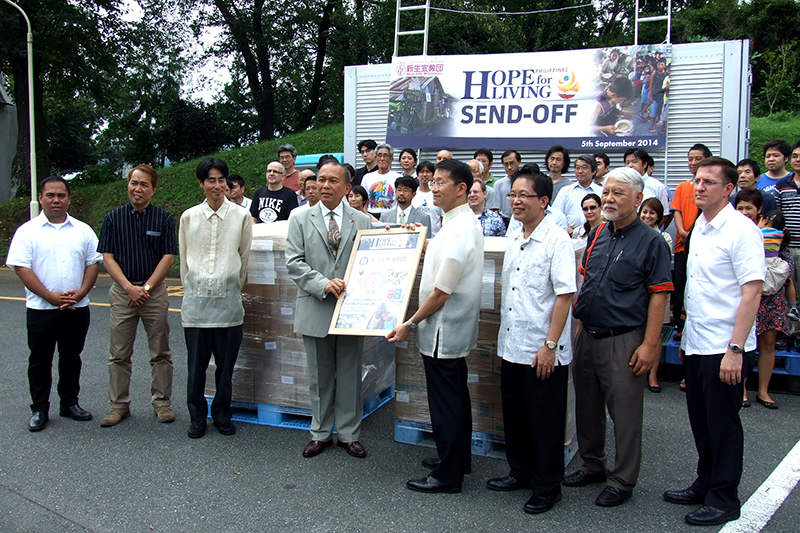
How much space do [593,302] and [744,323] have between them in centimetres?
74

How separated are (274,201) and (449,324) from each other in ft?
12.3

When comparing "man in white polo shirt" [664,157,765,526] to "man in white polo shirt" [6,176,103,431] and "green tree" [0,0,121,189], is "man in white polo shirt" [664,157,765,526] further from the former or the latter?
"green tree" [0,0,121,189]

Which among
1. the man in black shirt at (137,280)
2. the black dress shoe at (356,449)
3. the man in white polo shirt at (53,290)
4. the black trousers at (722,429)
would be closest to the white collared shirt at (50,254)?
the man in white polo shirt at (53,290)

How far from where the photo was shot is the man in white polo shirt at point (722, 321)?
320 cm

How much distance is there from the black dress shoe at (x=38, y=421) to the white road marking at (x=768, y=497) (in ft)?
15.1

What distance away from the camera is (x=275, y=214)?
6.79 metres

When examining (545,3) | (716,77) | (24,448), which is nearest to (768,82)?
(545,3)

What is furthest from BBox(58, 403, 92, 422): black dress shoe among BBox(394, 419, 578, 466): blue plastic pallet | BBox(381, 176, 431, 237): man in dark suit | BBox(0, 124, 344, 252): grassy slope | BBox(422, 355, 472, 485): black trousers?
BBox(0, 124, 344, 252): grassy slope

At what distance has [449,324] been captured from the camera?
144 inches

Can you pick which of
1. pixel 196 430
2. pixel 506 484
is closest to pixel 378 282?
pixel 506 484

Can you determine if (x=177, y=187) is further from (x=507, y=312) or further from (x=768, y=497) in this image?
(x=768, y=497)

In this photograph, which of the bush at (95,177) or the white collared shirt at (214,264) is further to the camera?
the bush at (95,177)

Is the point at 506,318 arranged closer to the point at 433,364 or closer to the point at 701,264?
the point at 433,364

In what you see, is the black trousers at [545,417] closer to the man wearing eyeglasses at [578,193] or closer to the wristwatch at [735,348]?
the wristwatch at [735,348]
